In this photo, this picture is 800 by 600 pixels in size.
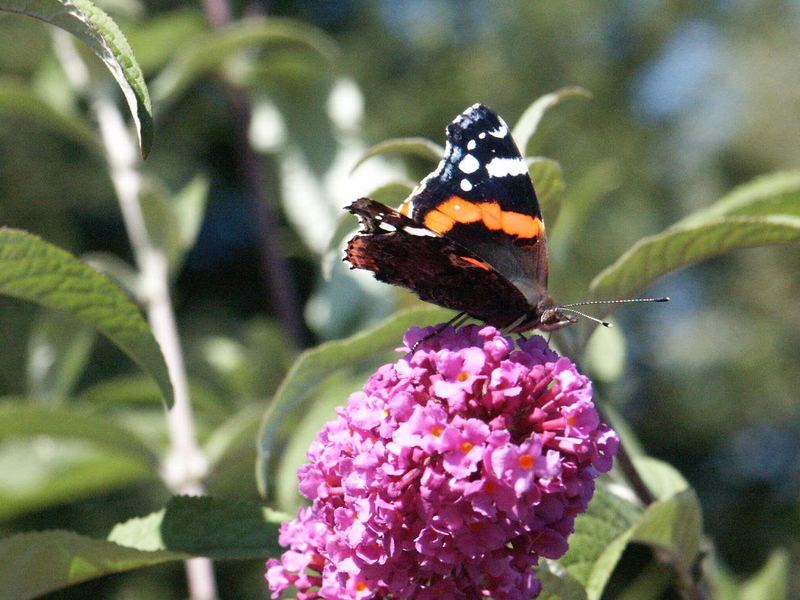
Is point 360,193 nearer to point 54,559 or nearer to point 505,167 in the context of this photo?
point 505,167

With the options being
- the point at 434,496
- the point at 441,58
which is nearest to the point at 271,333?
the point at 434,496

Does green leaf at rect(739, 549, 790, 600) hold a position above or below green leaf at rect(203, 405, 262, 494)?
below

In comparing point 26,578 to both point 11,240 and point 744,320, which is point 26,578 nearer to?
point 11,240

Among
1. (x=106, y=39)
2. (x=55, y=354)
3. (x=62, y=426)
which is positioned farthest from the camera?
(x=55, y=354)

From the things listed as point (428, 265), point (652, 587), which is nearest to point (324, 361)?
point (428, 265)

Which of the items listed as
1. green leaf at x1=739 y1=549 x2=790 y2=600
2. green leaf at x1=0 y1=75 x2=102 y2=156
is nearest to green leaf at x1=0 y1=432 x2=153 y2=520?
green leaf at x1=0 y1=75 x2=102 y2=156

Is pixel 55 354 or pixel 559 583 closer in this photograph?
pixel 559 583

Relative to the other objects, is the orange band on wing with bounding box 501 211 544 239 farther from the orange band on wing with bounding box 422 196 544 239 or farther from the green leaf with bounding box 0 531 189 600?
the green leaf with bounding box 0 531 189 600
